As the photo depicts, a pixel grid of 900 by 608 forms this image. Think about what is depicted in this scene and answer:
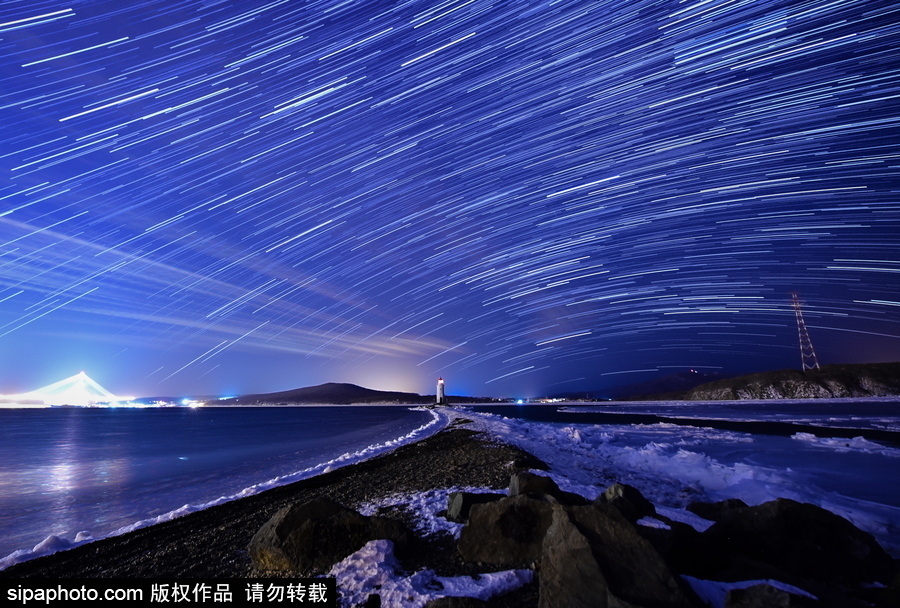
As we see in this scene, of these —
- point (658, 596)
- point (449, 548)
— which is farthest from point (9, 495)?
point (658, 596)

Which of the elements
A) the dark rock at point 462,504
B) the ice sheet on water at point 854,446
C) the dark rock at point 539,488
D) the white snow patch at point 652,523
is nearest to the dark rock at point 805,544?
the white snow patch at point 652,523

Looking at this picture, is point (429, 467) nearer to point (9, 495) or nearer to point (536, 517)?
point (536, 517)

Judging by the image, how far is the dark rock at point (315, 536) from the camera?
6.47 meters

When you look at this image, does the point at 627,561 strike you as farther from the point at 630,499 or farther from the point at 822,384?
the point at 822,384

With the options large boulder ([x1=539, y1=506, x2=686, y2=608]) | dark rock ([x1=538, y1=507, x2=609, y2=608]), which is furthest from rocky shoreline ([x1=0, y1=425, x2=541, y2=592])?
large boulder ([x1=539, y1=506, x2=686, y2=608])

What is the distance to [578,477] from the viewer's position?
15656 mm

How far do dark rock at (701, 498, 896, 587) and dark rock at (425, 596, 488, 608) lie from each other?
4.33 meters

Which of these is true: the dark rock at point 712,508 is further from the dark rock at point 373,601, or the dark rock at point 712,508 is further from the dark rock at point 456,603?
the dark rock at point 373,601

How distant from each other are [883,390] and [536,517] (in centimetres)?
20592

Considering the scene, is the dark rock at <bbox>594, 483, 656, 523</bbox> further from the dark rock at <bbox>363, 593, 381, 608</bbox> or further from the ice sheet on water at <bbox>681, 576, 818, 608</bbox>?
the dark rock at <bbox>363, 593, 381, 608</bbox>

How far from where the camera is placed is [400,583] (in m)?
5.75

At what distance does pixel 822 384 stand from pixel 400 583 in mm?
206881

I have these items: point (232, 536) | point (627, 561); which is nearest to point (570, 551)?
point (627, 561)

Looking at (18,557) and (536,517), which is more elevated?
(536,517)
